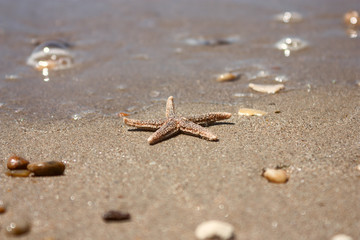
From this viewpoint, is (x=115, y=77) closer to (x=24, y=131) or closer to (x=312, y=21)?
(x=24, y=131)

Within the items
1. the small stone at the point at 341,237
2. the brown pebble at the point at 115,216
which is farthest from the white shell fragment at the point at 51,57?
the small stone at the point at 341,237

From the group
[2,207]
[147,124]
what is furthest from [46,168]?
[147,124]

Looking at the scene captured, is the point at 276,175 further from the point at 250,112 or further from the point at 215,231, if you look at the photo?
the point at 250,112

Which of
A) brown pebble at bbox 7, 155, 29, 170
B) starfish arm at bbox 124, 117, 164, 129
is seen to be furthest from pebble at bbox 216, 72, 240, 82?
brown pebble at bbox 7, 155, 29, 170

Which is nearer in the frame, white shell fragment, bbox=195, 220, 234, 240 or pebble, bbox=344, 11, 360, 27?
white shell fragment, bbox=195, 220, 234, 240

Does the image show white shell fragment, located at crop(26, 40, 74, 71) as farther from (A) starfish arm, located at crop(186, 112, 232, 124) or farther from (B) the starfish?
(A) starfish arm, located at crop(186, 112, 232, 124)

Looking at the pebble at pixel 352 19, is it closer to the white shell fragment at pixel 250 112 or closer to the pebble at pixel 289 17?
the pebble at pixel 289 17

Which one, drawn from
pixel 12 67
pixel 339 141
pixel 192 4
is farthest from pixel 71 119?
pixel 192 4
